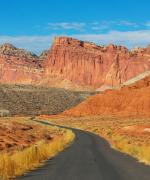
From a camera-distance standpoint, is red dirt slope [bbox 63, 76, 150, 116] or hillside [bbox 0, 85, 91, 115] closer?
red dirt slope [bbox 63, 76, 150, 116]

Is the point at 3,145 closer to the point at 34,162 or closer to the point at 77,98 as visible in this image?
the point at 34,162

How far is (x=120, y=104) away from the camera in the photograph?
451 feet

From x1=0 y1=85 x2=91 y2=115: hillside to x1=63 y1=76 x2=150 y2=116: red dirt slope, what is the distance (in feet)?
67.4

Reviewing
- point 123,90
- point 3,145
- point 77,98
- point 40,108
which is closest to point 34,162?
point 3,145

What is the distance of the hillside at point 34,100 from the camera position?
155675 millimetres

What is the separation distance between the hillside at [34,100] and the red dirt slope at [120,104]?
20531mm

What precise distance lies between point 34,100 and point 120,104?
40.1 m

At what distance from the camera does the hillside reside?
155675 mm

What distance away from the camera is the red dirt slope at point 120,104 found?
131 m

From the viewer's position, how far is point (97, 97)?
146m

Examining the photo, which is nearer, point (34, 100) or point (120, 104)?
point (120, 104)

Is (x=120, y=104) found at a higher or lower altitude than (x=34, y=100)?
lower

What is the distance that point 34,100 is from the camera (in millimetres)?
167000

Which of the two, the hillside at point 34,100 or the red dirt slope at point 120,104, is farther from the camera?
the hillside at point 34,100
